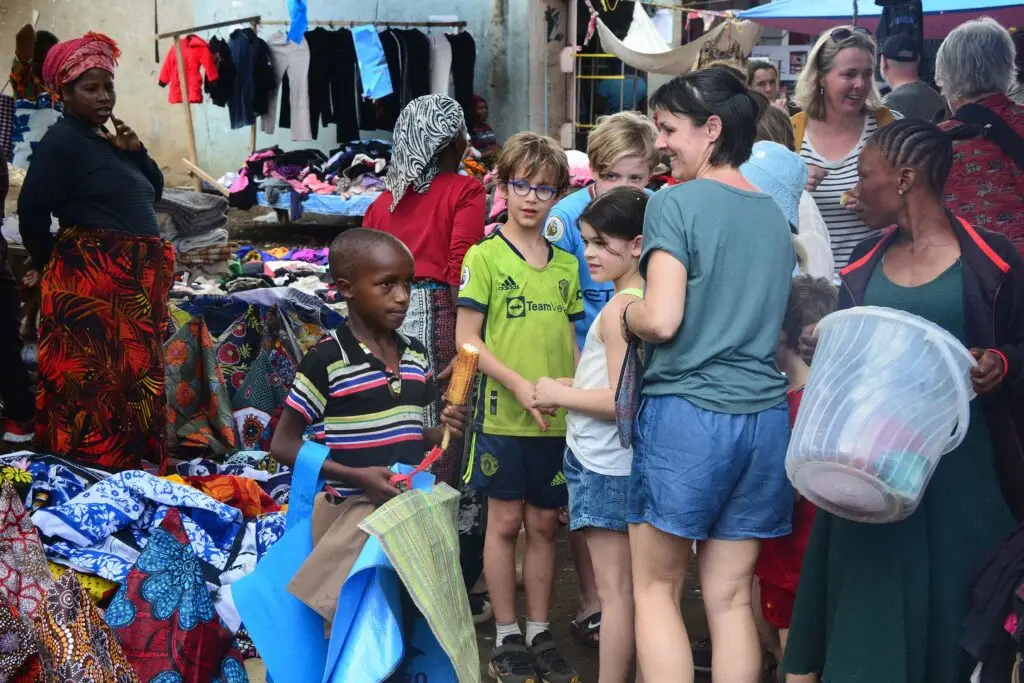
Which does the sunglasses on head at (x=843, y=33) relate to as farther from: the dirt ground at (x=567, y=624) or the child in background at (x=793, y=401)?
the dirt ground at (x=567, y=624)

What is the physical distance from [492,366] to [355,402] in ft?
2.79

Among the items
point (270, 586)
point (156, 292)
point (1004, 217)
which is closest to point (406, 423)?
point (270, 586)

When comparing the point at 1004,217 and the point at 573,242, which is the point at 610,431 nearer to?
the point at 573,242

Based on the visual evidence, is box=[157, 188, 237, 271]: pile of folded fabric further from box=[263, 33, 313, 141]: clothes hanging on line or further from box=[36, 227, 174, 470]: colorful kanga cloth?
box=[263, 33, 313, 141]: clothes hanging on line

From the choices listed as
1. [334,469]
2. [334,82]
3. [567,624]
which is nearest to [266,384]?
[567,624]

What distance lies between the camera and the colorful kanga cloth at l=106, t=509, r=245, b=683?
3.33 meters

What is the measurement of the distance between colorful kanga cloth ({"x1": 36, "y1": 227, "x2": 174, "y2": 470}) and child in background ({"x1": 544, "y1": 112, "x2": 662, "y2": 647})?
1892mm

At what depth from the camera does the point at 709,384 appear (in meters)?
2.90

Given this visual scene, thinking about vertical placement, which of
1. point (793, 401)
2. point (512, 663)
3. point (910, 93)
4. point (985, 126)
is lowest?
point (512, 663)

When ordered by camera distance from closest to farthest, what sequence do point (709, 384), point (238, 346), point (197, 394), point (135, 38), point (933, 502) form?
point (933, 502)
point (709, 384)
point (197, 394)
point (238, 346)
point (135, 38)

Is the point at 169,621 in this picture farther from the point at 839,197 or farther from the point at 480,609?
the point at 839,197

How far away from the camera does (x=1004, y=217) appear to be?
3545 mm

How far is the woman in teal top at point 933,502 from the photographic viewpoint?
2746mm

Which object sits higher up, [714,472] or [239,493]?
[714,472]
